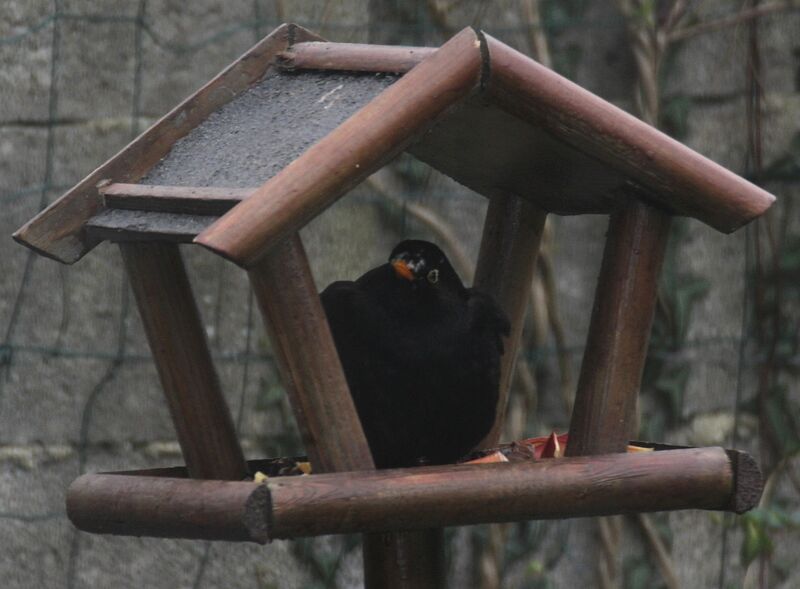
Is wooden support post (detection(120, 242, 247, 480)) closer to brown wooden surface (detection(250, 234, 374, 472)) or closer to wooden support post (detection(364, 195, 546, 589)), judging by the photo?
brown wooden surface (detection(250, 234, 374, 472))

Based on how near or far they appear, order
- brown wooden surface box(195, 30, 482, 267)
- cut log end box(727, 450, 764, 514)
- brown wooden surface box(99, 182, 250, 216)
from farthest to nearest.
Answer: cut log end box(727, 450, 764, 514)
brown wooden surface box(99, 182, 250, 216)
brown wooden surface box(195, 30, 482, 267)

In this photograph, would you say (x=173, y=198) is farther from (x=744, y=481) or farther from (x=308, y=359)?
(x=744, y=481)

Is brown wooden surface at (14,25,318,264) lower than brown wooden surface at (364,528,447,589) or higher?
higher

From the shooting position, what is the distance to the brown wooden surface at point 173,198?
1.51 m

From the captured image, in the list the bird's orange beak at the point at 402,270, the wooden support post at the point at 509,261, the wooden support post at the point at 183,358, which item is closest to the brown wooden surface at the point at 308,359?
the wooden support post at the point at 183,358

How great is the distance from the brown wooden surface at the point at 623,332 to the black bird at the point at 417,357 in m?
0.18

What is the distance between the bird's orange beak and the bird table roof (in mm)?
171

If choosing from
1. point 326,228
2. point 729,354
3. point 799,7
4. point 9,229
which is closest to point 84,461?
point 9,229

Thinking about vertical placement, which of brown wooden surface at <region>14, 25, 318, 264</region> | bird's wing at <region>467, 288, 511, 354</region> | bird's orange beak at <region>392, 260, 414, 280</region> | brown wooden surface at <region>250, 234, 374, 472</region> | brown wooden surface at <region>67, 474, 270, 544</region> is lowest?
brown wooden surface at <region>67, 474, 270, 544</region>

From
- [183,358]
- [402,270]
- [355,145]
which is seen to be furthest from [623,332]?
[183,358]

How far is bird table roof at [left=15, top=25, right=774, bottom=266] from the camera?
148 cm

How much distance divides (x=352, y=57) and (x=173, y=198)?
365 mm

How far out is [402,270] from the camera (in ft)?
6.33

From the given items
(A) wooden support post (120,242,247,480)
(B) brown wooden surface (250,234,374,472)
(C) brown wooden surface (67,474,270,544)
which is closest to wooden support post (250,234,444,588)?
(B) brown wooden surface (250,234,374,472)
